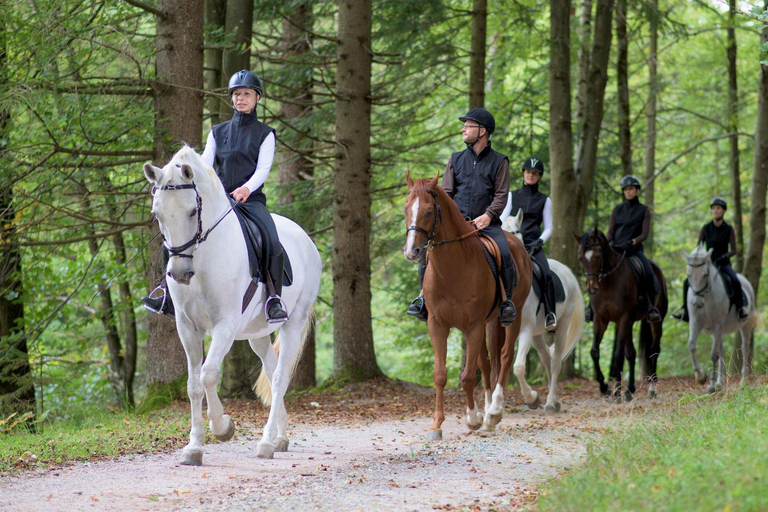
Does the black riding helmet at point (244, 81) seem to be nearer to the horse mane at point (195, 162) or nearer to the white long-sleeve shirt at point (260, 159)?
the white long-sleeve shirt at point (260, 159)

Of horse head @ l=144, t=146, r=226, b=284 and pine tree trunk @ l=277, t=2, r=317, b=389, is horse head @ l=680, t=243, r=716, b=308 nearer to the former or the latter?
pine tree trunk @ l=277, t=2, r=317, b=389

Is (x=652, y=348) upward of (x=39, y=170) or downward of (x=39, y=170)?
downward

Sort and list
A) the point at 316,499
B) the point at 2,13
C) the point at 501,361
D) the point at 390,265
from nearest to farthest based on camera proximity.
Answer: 1. the point at 316,499
2. the point at 2,13
3. the point at 501,361
4. the point at 390,265

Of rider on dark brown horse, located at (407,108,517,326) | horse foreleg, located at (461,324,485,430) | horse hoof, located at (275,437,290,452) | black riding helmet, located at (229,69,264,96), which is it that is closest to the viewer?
black riding helmet, located at (229,69,264,96)

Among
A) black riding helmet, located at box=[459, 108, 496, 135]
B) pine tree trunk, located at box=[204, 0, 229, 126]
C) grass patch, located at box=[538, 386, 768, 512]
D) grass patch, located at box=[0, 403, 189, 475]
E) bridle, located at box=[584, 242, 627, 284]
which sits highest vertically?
pine tree trunk, located at box=[204, 0, 229, 126]

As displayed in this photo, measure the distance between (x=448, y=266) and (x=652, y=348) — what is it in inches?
272

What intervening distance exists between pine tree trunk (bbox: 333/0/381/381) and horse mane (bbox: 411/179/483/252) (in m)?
4.58

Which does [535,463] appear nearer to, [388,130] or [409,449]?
[409,449]

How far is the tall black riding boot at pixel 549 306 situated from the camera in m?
11.2

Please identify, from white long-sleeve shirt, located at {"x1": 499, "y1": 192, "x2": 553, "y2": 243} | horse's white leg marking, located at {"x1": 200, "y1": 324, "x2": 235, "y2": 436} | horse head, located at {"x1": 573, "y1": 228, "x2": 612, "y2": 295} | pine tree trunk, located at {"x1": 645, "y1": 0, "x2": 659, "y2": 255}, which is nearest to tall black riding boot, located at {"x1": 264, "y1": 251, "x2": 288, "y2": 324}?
horse's white leg marking, located at {"x1": 200, "y1": 324, "x2": 235, "y2": 436}

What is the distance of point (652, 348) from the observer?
14102mm

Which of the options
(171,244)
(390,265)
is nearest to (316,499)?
(171,244)

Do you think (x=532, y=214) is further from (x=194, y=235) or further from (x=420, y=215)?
(x=194, y=235)

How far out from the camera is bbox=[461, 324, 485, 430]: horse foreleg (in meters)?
8.61
